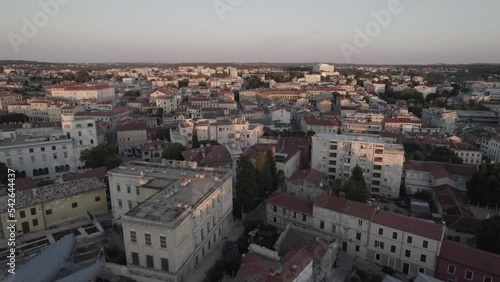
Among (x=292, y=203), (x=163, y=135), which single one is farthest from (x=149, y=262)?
(x=163, y=135)

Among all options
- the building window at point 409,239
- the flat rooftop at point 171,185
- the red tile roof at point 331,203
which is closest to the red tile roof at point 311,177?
the red tile roof at point 331,203

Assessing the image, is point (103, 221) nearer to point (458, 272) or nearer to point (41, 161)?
point (41, 161)

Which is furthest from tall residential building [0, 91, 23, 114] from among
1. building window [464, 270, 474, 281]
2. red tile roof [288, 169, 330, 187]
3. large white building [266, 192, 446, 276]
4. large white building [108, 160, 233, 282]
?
building window [464, 270, 474, 281]

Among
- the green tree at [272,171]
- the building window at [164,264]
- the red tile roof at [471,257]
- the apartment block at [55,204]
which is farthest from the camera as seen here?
the green tree at [272,171]

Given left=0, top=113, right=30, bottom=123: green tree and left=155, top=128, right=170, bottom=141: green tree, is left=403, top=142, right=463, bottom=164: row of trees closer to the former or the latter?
left=155, top=128, right=170, bottom=141: green tree

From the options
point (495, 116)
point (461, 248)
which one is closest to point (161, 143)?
point (461, 248)

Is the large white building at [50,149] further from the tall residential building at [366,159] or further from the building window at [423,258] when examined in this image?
the building window at [423,258]
